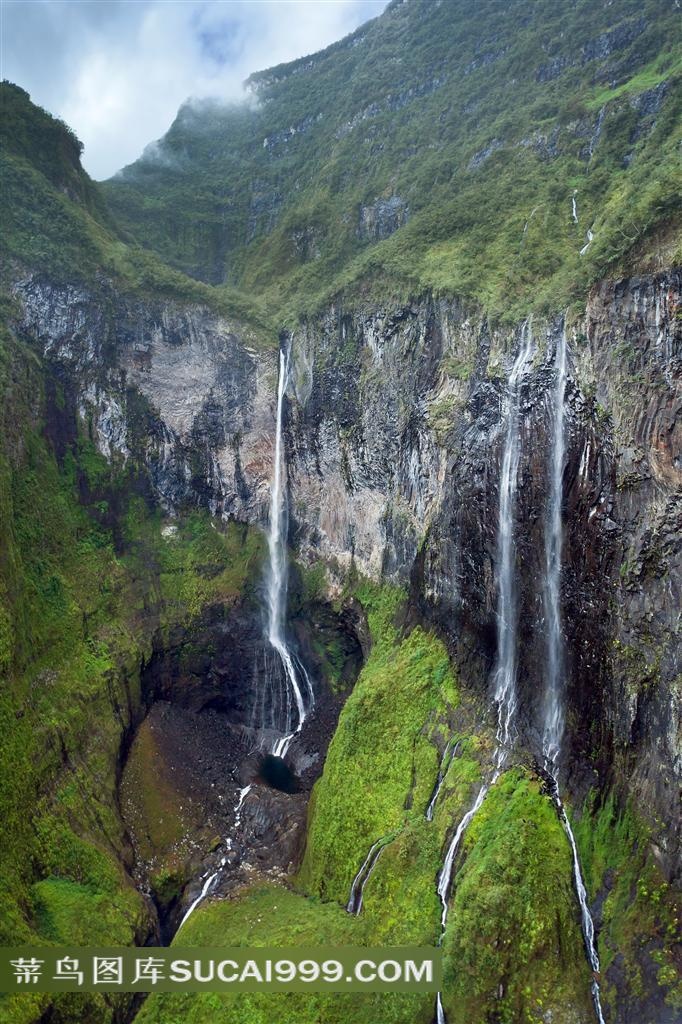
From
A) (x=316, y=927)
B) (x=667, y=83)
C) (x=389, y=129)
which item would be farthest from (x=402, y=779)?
(x=389, y=129)

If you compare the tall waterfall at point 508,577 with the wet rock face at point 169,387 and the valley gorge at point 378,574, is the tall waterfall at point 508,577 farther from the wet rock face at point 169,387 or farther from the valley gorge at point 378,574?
the wet rock face at point 169,387

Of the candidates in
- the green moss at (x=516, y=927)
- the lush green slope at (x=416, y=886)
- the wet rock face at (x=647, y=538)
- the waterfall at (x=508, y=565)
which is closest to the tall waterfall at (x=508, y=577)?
the waterfall at (x=508, y=565)

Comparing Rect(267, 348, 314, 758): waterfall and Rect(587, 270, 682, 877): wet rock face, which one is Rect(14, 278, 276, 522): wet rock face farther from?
Rect(587, 270, 682, 877): wet rock face

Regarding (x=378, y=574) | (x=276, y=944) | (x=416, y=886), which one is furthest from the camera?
(x=378, y=574)

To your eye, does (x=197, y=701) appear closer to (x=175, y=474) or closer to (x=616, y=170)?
(x=175, y=474)

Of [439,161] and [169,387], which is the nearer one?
[169,387]

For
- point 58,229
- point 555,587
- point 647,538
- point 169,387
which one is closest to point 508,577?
point 555,587

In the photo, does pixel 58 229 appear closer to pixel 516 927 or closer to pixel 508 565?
pixel 508 565
